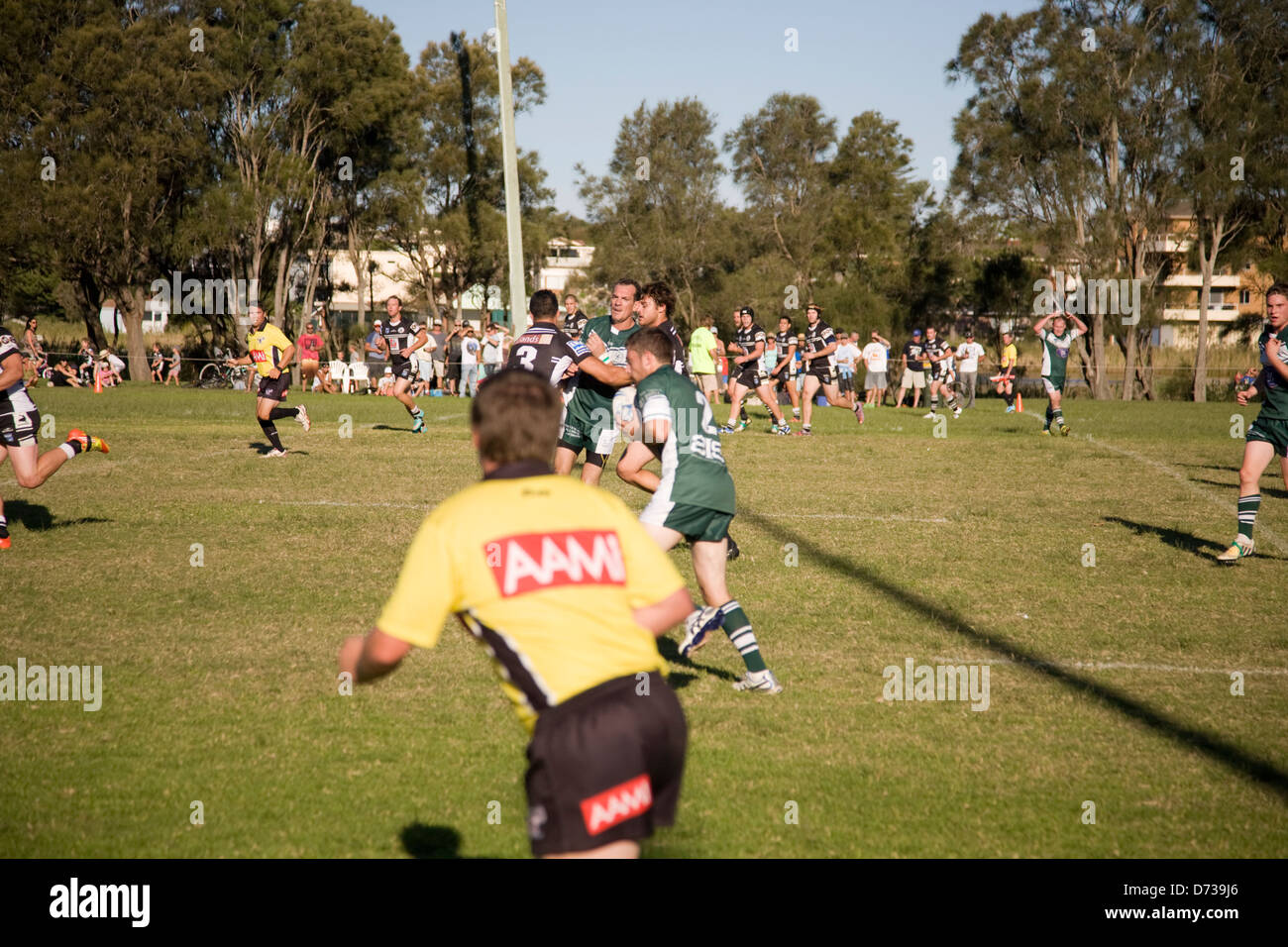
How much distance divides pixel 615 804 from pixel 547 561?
2.06ft

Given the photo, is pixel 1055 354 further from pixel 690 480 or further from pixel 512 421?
pixel 512 421

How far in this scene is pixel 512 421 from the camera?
9.04ft

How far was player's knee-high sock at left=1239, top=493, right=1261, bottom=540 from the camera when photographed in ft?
31.0

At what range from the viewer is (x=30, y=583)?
312 inches

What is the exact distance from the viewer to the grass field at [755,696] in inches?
167

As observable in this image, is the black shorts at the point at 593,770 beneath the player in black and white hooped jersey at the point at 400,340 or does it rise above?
beneath

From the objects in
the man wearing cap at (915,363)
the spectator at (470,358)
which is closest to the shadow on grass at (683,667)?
the man wearing cap at (915,363)

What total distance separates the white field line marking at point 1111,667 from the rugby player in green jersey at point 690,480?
148cm

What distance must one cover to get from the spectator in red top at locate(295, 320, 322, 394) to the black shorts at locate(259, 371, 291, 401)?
18541 millimetres

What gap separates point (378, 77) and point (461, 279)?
33.8ft

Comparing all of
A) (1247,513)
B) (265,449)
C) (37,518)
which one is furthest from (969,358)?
(37,518)

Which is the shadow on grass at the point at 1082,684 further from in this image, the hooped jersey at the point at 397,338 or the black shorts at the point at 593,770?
the hooped jersey at the point at 397,338

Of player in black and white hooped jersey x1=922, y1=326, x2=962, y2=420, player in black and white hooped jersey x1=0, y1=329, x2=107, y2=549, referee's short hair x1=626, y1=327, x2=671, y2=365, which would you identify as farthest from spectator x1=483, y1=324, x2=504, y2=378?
referee's short hair x1=626, y1=327, x2=671, y2=365

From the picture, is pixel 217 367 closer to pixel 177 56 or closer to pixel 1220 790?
pixel 177 56
